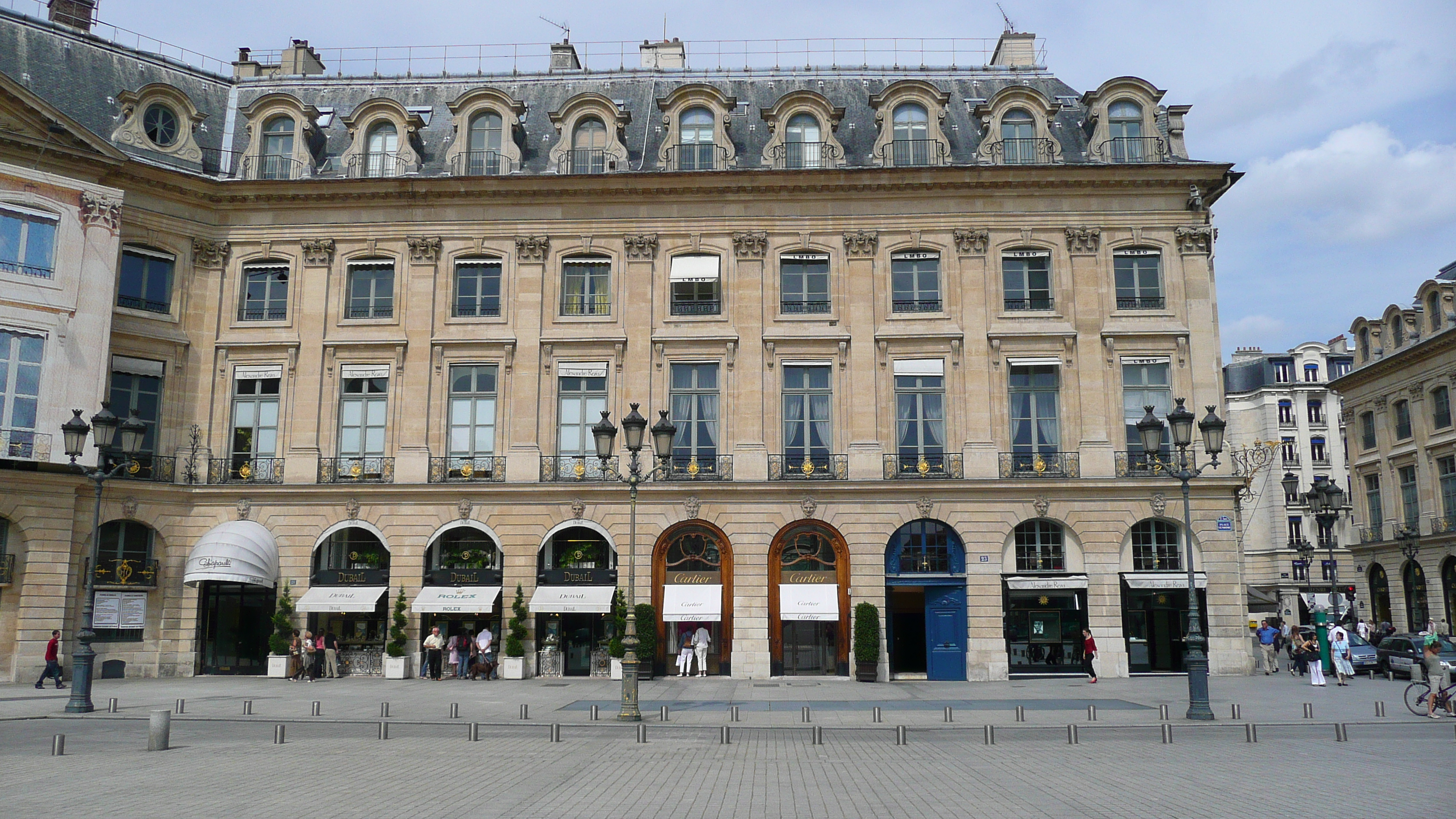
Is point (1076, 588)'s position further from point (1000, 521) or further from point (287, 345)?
point (287, 345)

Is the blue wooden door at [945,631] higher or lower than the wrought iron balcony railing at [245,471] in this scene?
lower

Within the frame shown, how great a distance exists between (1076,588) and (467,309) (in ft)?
67.8

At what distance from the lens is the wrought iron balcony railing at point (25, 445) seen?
98.8 ft

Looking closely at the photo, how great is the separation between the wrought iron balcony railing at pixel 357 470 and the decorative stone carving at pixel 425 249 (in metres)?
6.44

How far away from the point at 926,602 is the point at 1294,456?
6285 centimetres

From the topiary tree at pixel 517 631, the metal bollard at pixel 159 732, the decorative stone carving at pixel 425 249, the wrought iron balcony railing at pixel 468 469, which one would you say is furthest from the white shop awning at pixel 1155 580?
the metal bollard at pixel 159 732

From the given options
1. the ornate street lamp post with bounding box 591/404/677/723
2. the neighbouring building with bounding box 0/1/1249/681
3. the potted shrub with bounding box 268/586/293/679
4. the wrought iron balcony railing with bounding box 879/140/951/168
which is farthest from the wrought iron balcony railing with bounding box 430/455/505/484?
the wrought iron balcony railing with bounding box 879/140/951/168

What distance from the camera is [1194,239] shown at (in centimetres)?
3438

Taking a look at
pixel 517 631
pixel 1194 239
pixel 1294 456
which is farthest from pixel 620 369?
pixel 1294 456

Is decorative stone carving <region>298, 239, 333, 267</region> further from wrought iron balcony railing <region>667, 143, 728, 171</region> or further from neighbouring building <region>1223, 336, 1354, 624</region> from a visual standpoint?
neighbouring building <region>1223, 336, 1354, 624</region>

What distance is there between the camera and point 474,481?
3366 centimetres

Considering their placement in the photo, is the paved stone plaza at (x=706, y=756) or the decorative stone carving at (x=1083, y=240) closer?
the paved stone plaza at (x=706, y=756)

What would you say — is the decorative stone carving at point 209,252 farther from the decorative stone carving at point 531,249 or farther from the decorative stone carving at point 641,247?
the decorative stone carving at point 641,247

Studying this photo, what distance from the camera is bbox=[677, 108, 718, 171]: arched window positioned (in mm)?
35562
